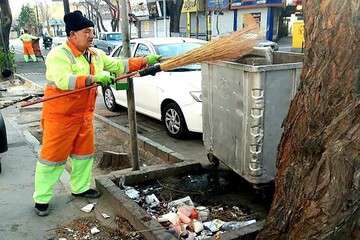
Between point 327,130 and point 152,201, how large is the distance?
92.6 inches

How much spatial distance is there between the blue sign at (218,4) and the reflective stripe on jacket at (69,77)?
27.9 m

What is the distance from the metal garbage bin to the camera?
363 cm

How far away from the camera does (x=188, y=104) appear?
6.43m

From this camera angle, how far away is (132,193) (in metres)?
4.32

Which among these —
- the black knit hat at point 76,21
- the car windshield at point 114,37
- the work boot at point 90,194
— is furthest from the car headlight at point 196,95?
the car windshield at point 114,37

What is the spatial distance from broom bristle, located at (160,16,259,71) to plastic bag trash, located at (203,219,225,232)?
4.77 feet

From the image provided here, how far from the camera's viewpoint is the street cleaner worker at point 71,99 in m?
3.74

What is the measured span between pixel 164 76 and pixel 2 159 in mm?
2798

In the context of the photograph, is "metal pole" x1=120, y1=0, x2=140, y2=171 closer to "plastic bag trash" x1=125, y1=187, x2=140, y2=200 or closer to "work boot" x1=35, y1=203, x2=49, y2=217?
"plastic bag trash" x1=125, y1=187, x2=140, y2=200

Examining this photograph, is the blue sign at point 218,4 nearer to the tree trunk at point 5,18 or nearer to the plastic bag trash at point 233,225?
the tree trunk at point 5,18

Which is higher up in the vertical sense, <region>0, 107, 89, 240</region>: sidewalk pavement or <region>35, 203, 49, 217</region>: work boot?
<region>35, 203, 49, 217</region>: work boot

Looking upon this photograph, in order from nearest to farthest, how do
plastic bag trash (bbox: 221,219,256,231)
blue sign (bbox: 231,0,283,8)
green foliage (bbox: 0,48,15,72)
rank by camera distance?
plastic bag trash (bbox: 221,219,256,231), green foliage (bbox: 0,48,15,72), blue sign (bbox: 231,0,283,8)

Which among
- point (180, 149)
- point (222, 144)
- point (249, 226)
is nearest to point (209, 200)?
point (222, 144)

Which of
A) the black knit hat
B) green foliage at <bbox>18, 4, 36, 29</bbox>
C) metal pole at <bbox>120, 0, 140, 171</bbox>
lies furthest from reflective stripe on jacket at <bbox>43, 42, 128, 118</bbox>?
green foliage at <bbox>18, 4, 36, 29</bbox>
